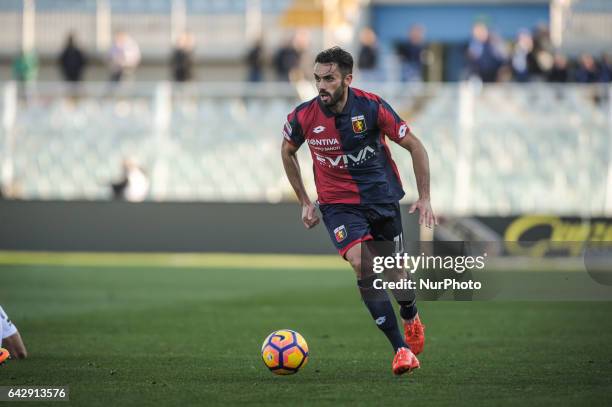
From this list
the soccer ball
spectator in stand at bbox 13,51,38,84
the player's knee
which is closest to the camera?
the soccer ball

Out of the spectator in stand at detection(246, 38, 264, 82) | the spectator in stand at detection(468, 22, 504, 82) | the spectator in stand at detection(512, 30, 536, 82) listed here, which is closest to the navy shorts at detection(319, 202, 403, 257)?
the spectator in stand at detection(468, 22, 504, 82)

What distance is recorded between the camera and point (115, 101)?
24484 mm

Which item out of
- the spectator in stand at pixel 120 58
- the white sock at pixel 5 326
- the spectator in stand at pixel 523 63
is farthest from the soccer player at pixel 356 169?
the spectator in stand at pixel 120 58

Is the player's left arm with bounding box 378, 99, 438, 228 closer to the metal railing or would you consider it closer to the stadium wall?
the stadium wall

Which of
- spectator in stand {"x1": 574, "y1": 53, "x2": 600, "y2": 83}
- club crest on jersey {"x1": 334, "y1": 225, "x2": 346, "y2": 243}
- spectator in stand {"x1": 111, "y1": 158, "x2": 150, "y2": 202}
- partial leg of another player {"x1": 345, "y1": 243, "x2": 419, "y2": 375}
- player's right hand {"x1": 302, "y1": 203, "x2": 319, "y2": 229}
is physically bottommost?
spectator in stand {"x1": 111, "y1": 158, "x2": 150, "y2": 202}

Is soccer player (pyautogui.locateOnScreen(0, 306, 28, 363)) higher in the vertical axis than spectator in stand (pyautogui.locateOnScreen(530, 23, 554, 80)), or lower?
lower

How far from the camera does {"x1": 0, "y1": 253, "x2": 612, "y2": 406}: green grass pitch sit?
7.14 m

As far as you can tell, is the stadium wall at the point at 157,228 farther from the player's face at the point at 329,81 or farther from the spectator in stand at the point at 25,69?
the player's face at the point at 329,81

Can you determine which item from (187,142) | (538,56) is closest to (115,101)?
(187,142)

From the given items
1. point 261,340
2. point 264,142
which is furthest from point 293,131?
point 264,142

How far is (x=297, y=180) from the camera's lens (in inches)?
339

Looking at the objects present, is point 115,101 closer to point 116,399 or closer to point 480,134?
point 480,134

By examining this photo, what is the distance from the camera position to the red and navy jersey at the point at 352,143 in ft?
26.9

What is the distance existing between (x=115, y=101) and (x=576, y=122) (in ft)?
32.4
